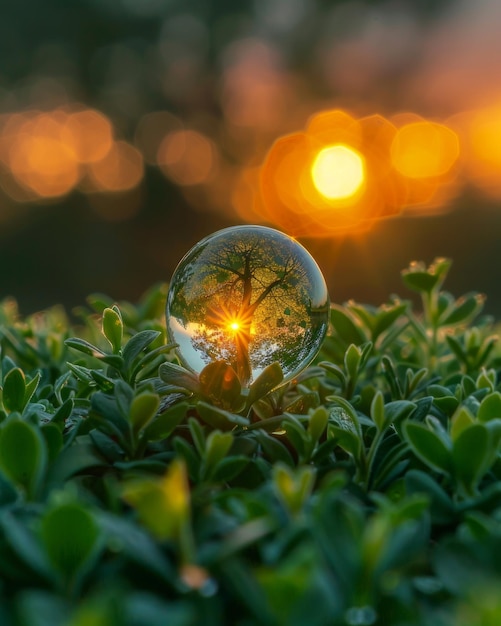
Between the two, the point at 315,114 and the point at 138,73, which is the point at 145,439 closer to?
the point at 315,114

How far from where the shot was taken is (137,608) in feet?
2.72

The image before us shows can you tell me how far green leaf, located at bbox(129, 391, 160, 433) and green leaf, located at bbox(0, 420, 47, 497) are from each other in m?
0.19

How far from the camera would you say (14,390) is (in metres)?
1.49

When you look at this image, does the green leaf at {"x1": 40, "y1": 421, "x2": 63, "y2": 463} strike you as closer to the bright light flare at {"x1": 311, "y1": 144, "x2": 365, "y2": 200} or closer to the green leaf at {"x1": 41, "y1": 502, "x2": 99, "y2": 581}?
the green leaf at {"x1": 41, "y1": 502, "x2": 99, "y2": 581}

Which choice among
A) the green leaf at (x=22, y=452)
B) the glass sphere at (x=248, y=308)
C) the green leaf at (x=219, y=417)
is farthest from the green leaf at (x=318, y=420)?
the green leaf at (x=22, y=452)

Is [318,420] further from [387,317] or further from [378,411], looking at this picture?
[387,317]

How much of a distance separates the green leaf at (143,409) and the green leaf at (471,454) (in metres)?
0.49

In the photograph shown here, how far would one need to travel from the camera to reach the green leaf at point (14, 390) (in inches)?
58.4

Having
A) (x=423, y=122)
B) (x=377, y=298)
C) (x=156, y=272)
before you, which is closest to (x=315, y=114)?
(x=423, y=122)

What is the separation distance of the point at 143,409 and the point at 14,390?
348 mm

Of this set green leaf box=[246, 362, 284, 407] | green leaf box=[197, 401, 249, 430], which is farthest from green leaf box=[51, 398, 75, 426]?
green leaf box=[246, 362, 284, 407]

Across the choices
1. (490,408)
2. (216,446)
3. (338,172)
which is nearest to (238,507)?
(216,446)

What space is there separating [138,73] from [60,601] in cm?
2376

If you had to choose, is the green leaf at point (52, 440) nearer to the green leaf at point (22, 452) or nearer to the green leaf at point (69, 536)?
the green leaf at point (22, 452)
